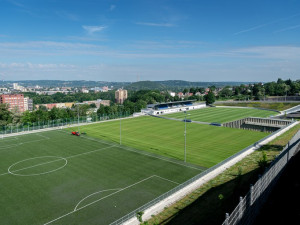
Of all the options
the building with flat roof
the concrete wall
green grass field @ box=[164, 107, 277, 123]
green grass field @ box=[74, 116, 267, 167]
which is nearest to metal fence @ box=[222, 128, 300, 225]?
green grass field @ box=[74, 116, 267, 167]

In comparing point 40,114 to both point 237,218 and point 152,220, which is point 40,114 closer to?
A: point 152,220

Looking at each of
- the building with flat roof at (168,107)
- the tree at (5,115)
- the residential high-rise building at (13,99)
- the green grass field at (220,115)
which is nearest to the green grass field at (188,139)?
the green grass field at (220,115)

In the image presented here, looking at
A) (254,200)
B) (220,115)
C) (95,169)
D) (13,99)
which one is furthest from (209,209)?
(13,99)

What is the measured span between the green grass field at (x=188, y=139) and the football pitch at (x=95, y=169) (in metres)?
0.15

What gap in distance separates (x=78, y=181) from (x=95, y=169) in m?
4.11

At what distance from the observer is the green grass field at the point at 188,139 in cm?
3834

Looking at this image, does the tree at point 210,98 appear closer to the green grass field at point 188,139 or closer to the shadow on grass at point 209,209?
the green grass field at point 188,139

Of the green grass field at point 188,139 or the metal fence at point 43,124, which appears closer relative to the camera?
the green grass field at point 188,139

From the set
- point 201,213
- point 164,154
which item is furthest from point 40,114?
point 201,213

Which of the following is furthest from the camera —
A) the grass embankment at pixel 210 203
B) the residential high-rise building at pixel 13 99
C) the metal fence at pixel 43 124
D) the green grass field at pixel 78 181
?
the residential high-rise building at pixel 13 99

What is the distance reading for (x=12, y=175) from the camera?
2953cm

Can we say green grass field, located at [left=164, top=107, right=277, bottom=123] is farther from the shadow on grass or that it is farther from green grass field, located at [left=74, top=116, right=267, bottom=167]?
the shadow on grass

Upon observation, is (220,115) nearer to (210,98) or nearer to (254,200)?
(210,98)

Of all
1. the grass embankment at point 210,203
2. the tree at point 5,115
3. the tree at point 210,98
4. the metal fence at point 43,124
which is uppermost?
the tree at point 210,98
